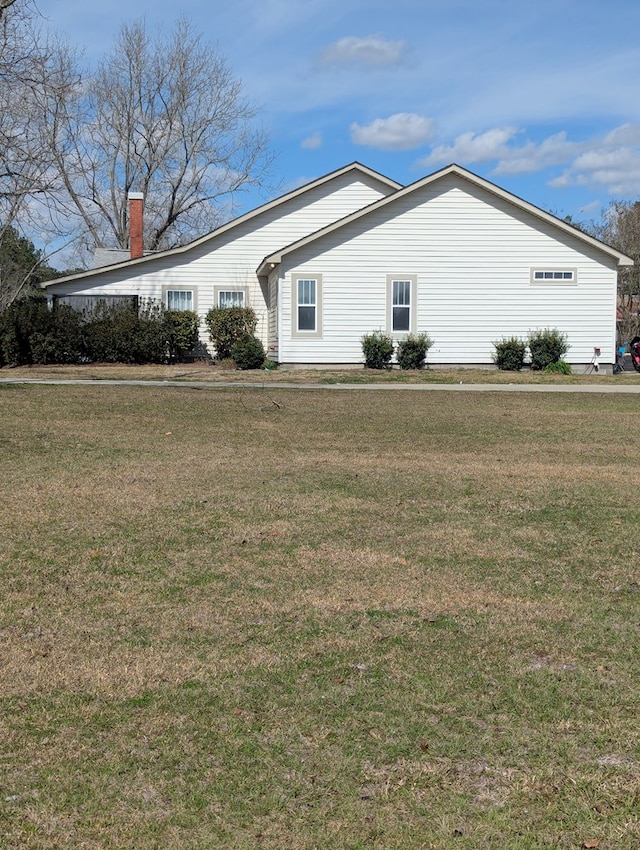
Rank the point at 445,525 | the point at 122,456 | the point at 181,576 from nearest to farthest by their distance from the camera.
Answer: the point at 181,576 < the point at 445,525 < the point at 122,456

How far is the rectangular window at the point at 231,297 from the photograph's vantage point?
28531mm

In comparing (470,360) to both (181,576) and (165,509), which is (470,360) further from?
(181,576)

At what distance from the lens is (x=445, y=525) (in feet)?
22.1

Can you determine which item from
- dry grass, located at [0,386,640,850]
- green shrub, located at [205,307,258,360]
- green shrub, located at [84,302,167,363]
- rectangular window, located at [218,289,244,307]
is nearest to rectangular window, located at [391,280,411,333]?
green shrub, located at [205,307,258,360]

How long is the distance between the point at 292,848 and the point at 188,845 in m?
0.33

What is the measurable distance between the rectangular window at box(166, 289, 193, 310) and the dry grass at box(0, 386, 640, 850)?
19.8 meters

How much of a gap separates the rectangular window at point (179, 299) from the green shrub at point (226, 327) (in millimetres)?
1103

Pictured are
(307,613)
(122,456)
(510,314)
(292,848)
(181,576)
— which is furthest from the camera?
(510,314)

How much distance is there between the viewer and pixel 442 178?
977 inches

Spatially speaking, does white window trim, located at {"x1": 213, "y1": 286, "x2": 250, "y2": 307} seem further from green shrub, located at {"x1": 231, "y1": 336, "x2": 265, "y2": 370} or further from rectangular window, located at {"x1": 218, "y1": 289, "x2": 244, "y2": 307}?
green shrub, located at {"x1": 231, "y1": 336, "x2": 265, "y2": 370}

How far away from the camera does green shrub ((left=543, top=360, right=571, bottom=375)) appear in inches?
971

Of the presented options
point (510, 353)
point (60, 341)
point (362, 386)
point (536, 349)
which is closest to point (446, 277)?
point (510, 353)

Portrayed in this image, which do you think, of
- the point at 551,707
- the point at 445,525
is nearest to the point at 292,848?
the point at 551,707

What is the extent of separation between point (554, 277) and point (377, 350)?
18.4 feet
